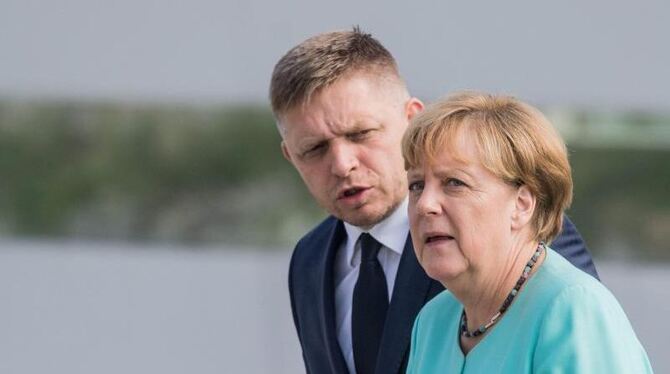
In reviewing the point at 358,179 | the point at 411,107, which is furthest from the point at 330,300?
the point at 411,107

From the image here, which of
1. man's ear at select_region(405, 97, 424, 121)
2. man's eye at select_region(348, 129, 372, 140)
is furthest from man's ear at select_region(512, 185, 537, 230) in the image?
man's ear at select_region(405, 97, 424, 121)

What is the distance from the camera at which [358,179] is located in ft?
8.26

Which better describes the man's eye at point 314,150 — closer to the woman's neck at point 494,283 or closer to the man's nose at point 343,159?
the man's nose at point 343,159

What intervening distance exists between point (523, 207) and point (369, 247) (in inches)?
27.2

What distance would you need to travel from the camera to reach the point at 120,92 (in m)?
6.62

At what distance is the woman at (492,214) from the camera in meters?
1.95

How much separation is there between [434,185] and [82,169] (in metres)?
4.90

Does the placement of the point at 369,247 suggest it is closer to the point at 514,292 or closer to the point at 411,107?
the point at 411,107

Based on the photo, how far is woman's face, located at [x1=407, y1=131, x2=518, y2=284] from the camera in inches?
77.7

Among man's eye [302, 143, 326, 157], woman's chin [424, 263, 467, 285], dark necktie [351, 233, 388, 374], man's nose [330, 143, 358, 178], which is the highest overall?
man's eye [302, 143, 326, 157]

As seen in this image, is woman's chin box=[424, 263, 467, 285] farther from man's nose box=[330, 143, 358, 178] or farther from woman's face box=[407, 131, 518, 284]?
man's nose box=[330, 143, 358, 178]

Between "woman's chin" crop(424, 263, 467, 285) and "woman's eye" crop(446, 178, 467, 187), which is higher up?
"woman's eye" crop(446, 178, 467, 187)

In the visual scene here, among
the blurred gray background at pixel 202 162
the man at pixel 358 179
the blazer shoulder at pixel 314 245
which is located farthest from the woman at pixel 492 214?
the blurred gray background at pixel 202 162

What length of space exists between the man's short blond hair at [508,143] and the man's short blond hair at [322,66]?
0.52 metres
